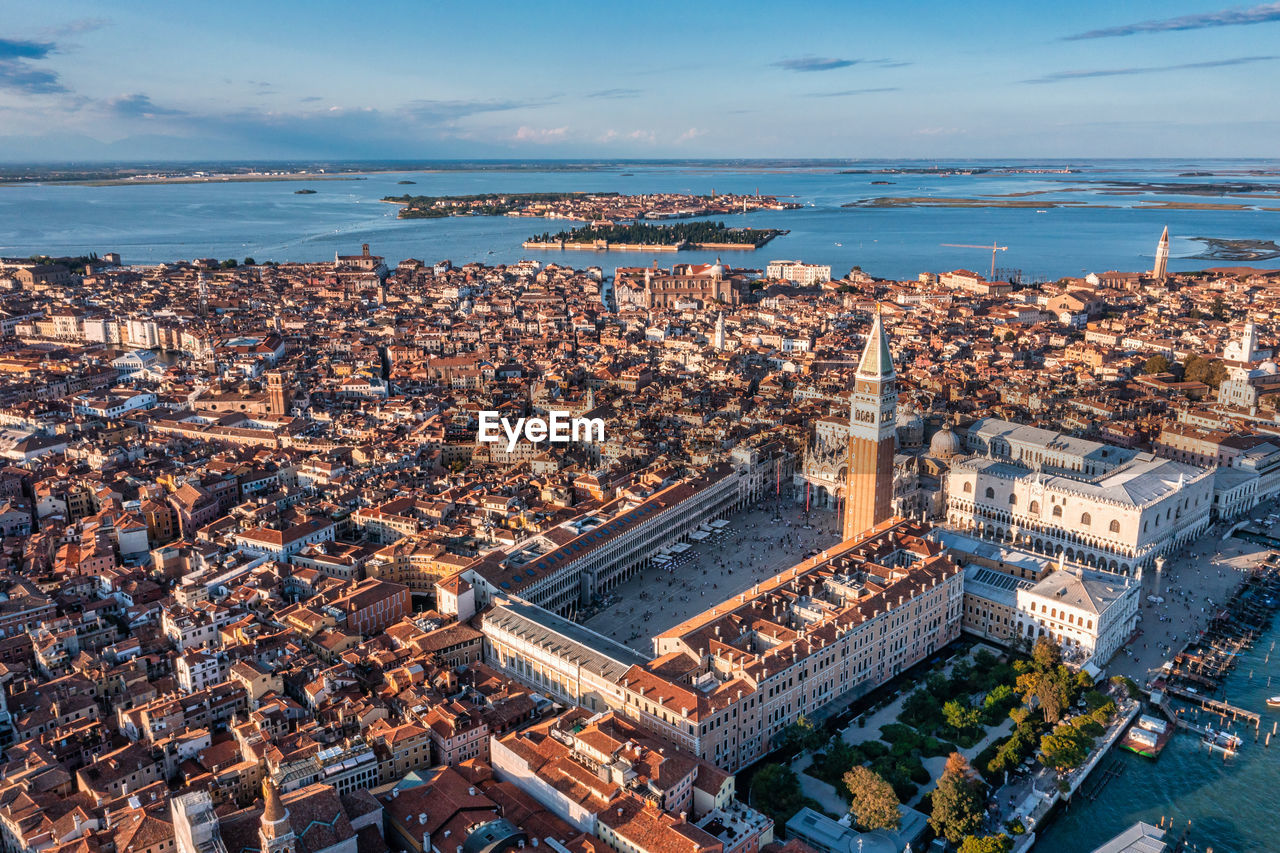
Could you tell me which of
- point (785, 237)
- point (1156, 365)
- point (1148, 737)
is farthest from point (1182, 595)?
point (785, 237)

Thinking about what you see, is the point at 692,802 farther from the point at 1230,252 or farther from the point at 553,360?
the point at 1230,252

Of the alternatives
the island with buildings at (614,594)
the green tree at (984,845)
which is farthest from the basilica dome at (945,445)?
the green tree at (984,845)

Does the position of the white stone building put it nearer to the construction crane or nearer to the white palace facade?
the white palace facade

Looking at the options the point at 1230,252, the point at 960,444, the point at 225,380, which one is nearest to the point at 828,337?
the point at 960,444

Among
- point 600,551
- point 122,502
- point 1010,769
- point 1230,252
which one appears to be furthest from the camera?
point 1230,252

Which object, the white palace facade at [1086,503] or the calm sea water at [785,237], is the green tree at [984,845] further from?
the calm sea water at [785,237]

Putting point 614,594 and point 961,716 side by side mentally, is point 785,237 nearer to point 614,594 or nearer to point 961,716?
point 614,594

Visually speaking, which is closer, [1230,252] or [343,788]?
[343,788]
